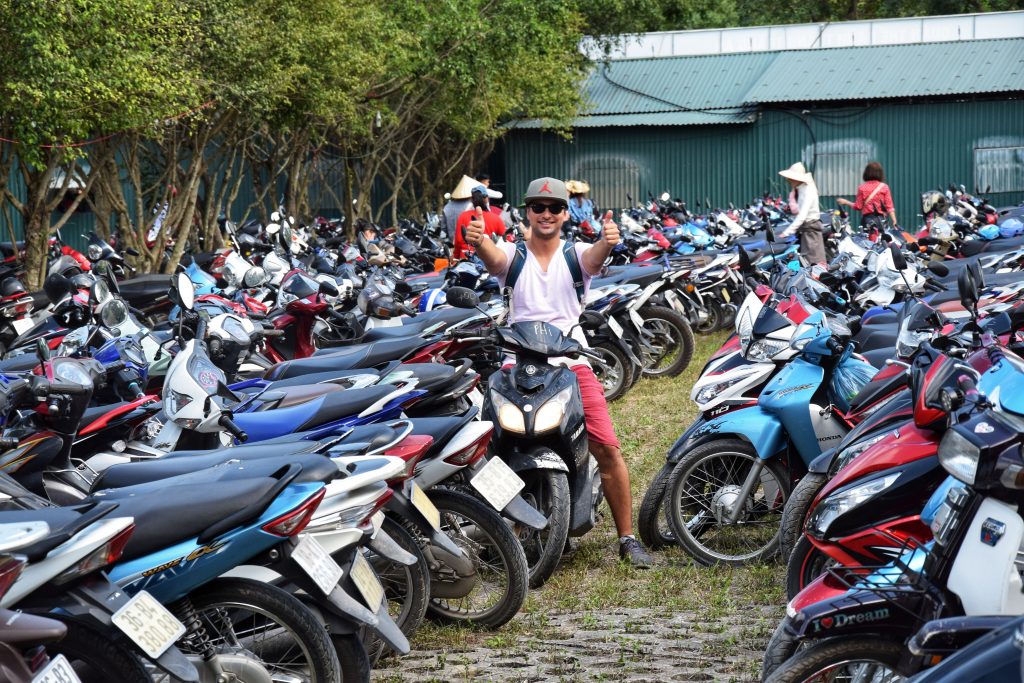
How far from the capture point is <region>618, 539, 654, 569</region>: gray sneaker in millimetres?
6250

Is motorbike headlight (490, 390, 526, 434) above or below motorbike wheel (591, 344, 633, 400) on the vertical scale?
above

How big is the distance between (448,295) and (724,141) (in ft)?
76.9

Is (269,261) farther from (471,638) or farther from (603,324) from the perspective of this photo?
(471,638)

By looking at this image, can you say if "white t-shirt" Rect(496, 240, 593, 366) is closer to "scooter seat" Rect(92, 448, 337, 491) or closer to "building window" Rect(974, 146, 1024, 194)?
"scooter seat" Rect(92, 448, 337, 491)

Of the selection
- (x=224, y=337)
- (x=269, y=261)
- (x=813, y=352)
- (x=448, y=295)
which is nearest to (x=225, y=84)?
(x=269, y=261)

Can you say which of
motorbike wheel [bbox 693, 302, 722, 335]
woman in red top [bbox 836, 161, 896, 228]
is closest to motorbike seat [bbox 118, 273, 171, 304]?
motorbike wheel [bbox 693, 302, 722, 335]

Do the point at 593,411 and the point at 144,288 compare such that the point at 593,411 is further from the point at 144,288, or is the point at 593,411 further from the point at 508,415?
the point at 144,288

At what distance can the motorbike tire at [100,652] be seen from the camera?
343 centimetres

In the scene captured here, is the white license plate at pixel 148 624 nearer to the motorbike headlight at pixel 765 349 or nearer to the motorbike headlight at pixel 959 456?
the motorbike headlight at pixel 959 456

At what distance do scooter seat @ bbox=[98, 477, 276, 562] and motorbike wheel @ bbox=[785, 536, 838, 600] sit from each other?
1.96m

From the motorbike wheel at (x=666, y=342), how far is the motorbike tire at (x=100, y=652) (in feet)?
26.9

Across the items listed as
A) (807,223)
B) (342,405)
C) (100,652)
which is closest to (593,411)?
(342,405)

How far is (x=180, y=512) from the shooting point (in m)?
3.73

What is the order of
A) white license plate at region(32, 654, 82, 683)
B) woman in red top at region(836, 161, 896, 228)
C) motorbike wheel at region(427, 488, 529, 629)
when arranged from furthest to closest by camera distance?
woman in red top at region(836, 161, 896, 228) < motorbike wheel at region(427, 488, 529, 629) < white license plate at region(32, 654, 82, 683)
